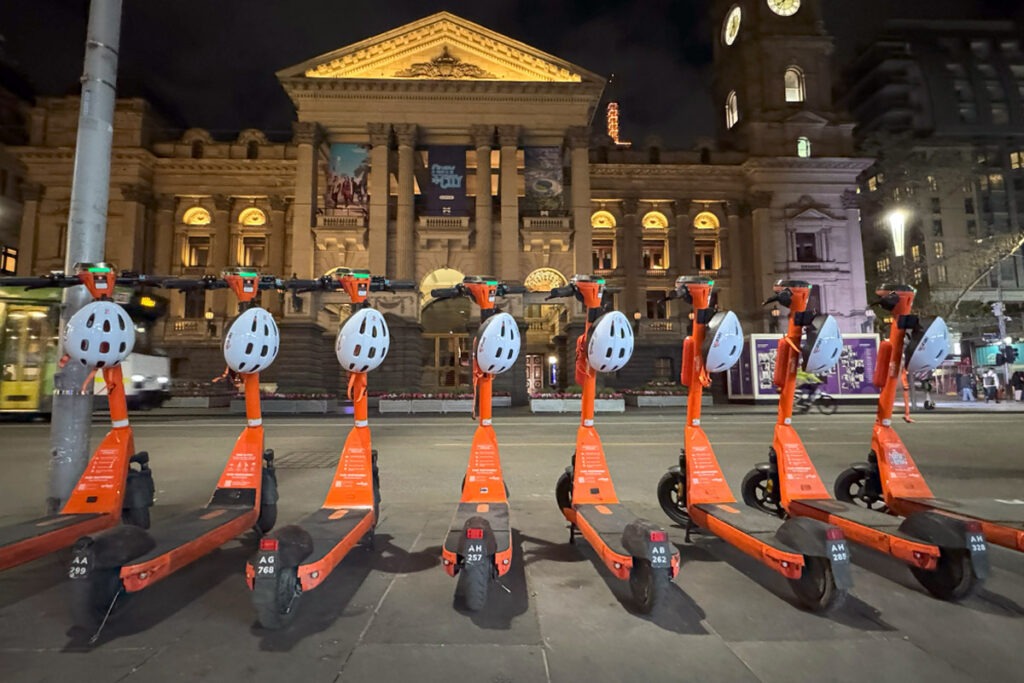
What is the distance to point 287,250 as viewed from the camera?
42531 millimetres

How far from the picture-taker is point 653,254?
45.1 m

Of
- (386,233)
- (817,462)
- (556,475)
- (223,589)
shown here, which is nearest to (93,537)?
(223,589)

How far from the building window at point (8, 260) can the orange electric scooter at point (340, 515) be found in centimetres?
4906

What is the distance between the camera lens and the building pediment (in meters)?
37.4

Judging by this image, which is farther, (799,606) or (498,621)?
(799,606)

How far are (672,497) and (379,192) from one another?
34836 millimetres

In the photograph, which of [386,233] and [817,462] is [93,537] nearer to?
[817,462]

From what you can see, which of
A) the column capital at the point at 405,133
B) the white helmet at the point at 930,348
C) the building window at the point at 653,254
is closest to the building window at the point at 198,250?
the column capital at the point at 405,133

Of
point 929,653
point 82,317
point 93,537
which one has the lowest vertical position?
point 929,653

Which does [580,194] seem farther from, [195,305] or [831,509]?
[831,509]

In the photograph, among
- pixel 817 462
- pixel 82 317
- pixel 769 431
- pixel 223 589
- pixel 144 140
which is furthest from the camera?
pixel 144 140

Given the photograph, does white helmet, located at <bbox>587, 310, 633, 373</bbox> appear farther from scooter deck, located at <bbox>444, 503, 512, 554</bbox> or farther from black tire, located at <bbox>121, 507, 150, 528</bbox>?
black tire, located at <bbox>121, 507, 150, 528</bbox>

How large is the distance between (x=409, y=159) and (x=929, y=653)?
3842 cm

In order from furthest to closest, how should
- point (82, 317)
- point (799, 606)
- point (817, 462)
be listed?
point (817, 462), point (82, 317), point (799, 606)
